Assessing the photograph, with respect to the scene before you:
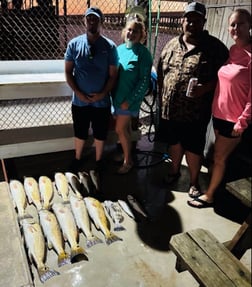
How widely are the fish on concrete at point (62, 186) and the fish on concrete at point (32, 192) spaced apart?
0.22 m

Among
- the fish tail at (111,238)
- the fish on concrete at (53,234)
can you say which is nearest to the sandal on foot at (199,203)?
the fish tail at (111,238)

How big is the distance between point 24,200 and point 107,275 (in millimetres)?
1159

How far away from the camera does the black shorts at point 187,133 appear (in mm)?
2687

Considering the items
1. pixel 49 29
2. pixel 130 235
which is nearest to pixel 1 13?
pixel 49 29

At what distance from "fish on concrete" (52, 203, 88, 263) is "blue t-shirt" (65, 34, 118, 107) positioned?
1.24m

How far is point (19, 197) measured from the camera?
2898 mm

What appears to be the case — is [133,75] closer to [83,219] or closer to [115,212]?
[115,212]

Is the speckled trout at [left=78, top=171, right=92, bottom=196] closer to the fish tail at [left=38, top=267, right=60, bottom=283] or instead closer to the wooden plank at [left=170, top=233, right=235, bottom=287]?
the fish tail at [left=38, top=267, right=60, bottom=283]

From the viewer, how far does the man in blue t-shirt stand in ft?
9.64

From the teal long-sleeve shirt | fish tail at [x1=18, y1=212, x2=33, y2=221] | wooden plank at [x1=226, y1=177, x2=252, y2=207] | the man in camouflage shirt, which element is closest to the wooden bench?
wooden plank at [x1=226, y1=177, x2=252, y2=207]

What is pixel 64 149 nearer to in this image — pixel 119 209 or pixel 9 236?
pixel 119 209

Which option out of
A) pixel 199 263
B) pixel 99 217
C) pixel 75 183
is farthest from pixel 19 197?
pixel 199 263

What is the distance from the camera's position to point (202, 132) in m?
2.76

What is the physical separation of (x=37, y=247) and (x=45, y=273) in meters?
0.24
